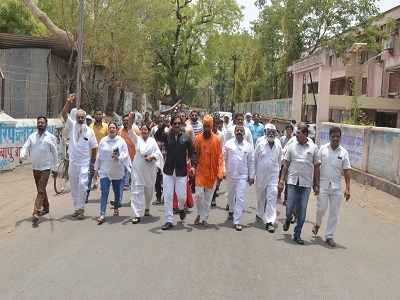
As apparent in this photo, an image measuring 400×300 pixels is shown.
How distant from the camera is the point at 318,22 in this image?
41.5 metres

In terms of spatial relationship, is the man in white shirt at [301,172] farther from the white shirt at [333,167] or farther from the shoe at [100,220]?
the shoe at [100,220]

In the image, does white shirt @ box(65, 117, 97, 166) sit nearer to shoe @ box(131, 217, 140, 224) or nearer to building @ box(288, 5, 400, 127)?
shoe @ box(131, 217, 140, 224)

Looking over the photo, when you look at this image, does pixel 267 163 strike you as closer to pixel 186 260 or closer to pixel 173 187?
pixel 173 187

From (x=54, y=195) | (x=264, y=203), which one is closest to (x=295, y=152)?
(x=264, y=203)

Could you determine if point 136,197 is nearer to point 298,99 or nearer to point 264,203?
point 264,203

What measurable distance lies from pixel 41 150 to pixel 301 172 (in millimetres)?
4201

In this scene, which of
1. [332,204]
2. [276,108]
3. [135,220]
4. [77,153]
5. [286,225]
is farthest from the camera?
[276,108]

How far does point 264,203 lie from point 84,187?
302 cm

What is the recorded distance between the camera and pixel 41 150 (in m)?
9.16

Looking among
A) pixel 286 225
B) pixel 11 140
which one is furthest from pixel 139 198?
pixel 11 140

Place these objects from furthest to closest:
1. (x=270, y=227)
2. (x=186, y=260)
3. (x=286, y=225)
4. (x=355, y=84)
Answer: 1. (x=355, y=84)
2. (x=270, y=227)
3. (x=286, y=225)
4. (x=186, y=260)

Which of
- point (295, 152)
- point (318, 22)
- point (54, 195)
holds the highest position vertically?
point (318, 22)

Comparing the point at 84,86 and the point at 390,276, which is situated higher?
the point at 84,86

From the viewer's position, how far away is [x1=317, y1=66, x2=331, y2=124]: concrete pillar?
24453 millimetres
